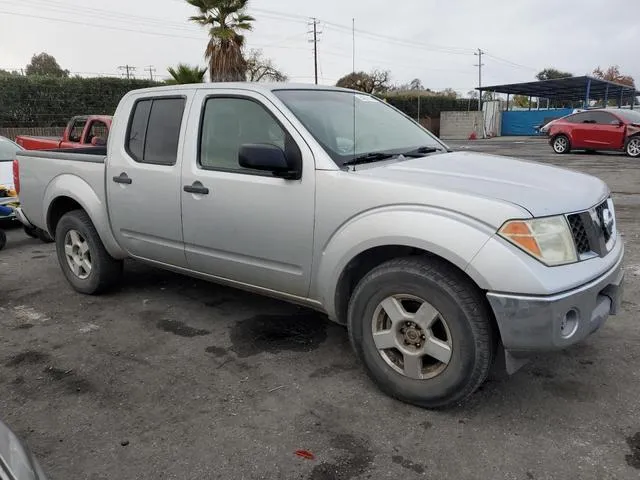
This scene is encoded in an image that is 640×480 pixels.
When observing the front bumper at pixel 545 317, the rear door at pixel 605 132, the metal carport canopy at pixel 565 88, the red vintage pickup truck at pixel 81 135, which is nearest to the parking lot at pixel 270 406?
the front bumper at pixel 545 317

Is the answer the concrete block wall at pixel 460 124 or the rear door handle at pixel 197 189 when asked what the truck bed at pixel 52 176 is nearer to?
the rear door handle at pixel 197 189

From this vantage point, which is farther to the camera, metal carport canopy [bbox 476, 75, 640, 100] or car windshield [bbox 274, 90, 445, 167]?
metal carport canopy [bbox 476, 75, 640, 100]

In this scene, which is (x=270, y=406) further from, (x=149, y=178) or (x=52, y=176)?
(x=52, y=176)

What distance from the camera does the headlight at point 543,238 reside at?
103 inches

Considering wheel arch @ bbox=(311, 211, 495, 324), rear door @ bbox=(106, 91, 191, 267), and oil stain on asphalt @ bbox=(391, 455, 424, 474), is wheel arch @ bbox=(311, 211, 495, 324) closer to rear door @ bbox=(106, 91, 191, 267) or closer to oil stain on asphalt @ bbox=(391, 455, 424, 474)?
oil stain on asphalt @ bbox=(391, 455, 424, 474)

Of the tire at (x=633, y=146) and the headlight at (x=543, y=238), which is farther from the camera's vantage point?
the tire at (x=633, y=146)

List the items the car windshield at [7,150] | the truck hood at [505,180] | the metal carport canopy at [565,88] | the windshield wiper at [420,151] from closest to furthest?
the truck hood at [505,180], the windshield wiper at [420,151], the car windshield at [7,150], the metal carport canopy at [565,88]

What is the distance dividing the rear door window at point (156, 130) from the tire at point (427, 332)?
1922 millimetres

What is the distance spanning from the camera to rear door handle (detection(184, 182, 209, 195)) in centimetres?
380

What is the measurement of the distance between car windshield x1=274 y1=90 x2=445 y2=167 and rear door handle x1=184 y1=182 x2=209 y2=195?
0.81m

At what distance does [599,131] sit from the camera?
17.5 meters

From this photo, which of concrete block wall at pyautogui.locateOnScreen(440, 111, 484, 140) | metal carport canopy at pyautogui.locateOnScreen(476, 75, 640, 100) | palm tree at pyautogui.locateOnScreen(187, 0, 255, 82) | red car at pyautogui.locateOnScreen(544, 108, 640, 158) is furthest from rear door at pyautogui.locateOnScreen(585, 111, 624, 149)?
concrete block wall at pyautogui.locateOnScreen(440, 111, 484, 140)

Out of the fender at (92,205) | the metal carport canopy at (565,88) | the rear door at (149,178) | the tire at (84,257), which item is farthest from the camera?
the metal carport canopy at (565,88)

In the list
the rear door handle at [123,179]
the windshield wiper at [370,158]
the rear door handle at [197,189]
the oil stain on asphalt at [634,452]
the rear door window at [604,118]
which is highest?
the rear door window at [604,118]
